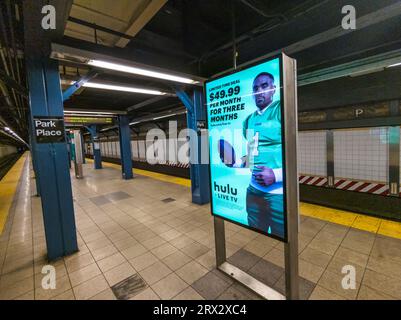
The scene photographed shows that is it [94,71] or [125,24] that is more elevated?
[125,24]

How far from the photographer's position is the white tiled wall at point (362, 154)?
144 inches

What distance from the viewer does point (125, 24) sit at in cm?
275

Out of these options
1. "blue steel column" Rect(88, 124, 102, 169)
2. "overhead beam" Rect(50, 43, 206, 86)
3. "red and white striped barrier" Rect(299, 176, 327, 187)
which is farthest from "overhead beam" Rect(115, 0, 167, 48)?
"blue steel column" Rect(88, 124, 102, 169)

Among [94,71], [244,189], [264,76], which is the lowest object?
[244,189]

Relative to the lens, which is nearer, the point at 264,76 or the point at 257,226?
the point at 264,76

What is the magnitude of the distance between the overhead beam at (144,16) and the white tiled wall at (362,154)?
13.7 ft

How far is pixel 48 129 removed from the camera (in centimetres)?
277

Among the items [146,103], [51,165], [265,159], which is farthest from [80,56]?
[146,103]

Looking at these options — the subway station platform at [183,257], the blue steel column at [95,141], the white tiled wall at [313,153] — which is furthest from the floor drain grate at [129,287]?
the blue steel column at [95,141]

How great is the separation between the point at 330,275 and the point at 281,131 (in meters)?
2.00

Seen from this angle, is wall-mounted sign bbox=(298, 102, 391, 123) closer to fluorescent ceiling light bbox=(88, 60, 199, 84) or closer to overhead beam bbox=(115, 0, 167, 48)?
fluorescent ceiling light bbox=(88, 60, 199, 84)

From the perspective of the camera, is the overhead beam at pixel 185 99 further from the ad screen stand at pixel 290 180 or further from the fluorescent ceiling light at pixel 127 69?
the ad screen stand at pixel 290 180
